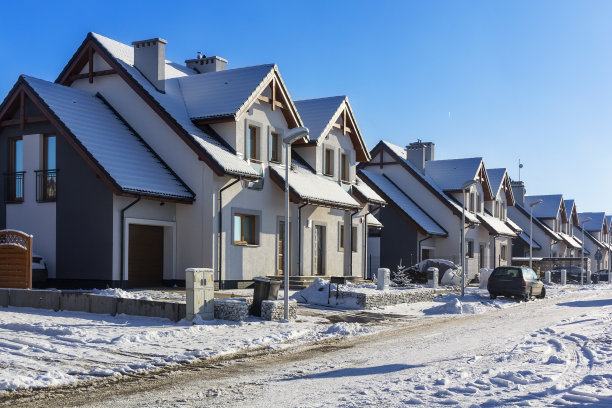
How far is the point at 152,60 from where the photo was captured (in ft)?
84.6

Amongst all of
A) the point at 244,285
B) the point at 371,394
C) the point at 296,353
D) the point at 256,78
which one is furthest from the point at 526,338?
the point at 256,78

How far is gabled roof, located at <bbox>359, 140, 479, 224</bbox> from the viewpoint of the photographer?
4209 cm

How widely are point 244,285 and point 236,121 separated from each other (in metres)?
5.85

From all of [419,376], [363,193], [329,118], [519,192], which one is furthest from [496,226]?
[419,376]

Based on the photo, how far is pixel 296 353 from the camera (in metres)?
11.7

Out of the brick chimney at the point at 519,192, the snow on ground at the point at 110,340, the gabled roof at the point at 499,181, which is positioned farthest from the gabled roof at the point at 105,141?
the brick chimney at the point at 519,192

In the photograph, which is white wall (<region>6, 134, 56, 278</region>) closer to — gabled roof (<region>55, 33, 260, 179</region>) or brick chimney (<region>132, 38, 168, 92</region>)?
gabled roof (<region>55, 33, 260, 179</region>)

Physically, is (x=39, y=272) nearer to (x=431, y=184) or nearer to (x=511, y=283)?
(x=511, y=283)

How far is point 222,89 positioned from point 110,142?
17.3ft

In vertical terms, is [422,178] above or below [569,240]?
above

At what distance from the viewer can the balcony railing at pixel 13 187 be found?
23.6m

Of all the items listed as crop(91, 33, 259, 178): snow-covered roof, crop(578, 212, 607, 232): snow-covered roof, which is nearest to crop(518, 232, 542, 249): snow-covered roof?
crop(578, 212, 607, 232): snow-covered roof

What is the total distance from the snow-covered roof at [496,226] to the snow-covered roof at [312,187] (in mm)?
17095

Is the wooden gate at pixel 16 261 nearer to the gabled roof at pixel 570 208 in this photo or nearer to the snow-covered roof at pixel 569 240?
the snow-covered roof at pixel 569 240
